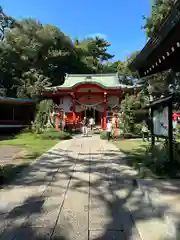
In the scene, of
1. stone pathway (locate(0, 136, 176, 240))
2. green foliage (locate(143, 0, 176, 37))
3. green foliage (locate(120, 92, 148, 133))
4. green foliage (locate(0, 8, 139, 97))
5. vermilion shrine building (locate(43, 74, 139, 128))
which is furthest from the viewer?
green foliage (locate(0, 8, 139, 97))

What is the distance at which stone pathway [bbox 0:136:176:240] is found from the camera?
9.80 feet

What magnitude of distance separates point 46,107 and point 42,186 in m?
14.2

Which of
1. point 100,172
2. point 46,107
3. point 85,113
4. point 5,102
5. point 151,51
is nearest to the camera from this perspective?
point 151,51

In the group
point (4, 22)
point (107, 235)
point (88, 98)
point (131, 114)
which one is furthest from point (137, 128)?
point (4, 22)

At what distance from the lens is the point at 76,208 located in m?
3.78

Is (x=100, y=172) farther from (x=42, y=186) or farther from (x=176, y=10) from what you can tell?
(x=176, y=10)

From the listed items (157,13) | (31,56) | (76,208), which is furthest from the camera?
(31,56)

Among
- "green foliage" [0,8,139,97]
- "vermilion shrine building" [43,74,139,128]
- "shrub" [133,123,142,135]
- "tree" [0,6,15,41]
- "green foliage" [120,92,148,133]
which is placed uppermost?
"tree" [0,6,15,41]

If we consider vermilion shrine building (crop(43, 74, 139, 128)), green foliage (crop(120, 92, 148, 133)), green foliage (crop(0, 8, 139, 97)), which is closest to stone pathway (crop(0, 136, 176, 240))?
green foliage (crop(120, 92, 148, 133))

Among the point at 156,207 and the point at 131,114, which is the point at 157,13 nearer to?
the point at 131,114

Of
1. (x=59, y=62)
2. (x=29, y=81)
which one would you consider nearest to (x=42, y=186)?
(x=29, y=81)

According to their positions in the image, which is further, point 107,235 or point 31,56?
point 31,56

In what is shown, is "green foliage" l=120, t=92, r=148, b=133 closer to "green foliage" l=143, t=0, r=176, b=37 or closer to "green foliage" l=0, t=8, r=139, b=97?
"green foliage" l=143, t=0, r=176, b=37

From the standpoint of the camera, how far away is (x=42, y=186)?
5000 millimetres
